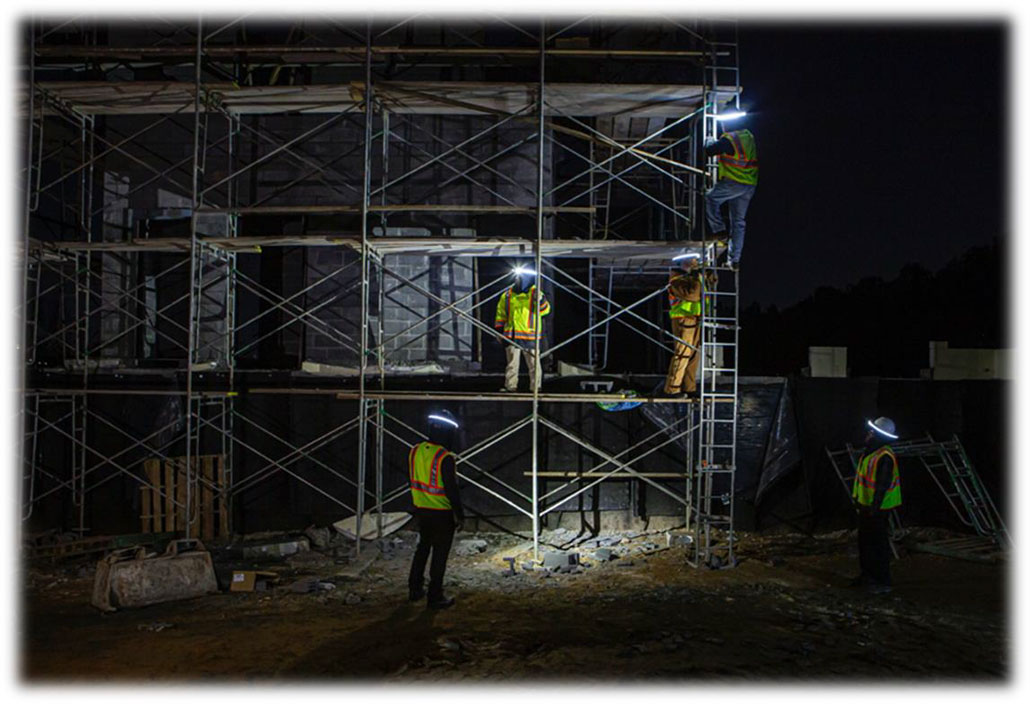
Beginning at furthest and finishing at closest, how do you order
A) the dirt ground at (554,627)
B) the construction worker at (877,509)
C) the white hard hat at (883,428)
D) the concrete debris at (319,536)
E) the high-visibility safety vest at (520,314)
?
1. the high-visibility safety vest at (520,314)
2. the concrete debris at (319,536)
3. the white hard hat at (883,428)
4. the construction worker at (877,509)
5. the dirt ground at (554,627)

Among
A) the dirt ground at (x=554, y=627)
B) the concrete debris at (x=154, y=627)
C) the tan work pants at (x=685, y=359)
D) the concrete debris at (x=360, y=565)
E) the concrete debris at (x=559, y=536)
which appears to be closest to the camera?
the dirt ground at (x=554, y=627)

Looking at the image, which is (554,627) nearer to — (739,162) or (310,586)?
(310,586)

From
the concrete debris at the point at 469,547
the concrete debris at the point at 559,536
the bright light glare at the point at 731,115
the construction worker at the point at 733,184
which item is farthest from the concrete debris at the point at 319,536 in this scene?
the bright light glare at the point at 731,115

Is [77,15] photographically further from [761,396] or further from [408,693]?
[761,396]

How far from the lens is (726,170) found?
8.56 meters

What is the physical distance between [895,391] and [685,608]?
16.8ft

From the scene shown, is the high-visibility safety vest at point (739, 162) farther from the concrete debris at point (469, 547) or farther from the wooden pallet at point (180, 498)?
the wooden pallet at point (180, 498)

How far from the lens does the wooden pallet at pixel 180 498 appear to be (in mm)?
9320

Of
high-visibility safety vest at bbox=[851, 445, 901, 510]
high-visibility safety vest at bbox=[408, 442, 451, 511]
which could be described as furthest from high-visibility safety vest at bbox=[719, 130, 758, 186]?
high-visibility safety vest at bbox=[408, 442, 451, 511]

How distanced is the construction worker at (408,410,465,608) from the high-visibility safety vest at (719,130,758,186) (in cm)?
485

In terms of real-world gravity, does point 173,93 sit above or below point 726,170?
above

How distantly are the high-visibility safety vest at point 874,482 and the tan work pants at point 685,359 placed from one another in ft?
7.40

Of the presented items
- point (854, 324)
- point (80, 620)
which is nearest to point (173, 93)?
point (80, 620)

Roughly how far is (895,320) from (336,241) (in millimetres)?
36911
